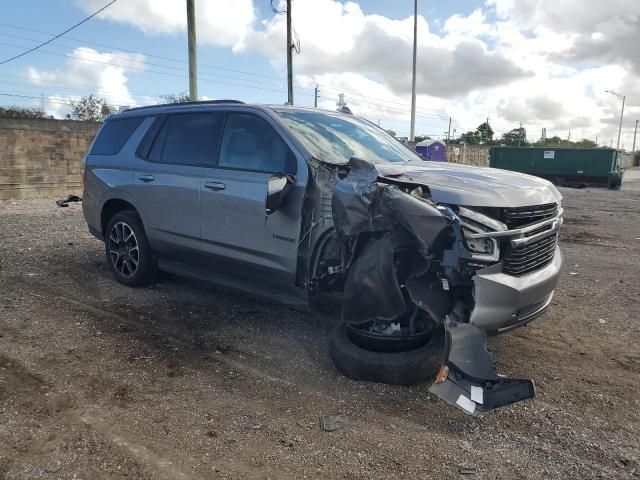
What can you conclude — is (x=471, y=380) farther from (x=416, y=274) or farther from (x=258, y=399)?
(x=258, y=399)

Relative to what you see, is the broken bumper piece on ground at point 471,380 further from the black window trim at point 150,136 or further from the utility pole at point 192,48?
the utility pole at point 192,48

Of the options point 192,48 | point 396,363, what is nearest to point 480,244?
point 396,363

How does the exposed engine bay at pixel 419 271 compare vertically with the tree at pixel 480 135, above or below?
below

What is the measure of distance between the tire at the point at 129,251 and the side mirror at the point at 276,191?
2179mm

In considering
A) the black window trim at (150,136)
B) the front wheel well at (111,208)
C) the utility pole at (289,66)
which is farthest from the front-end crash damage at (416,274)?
the utility pole at (289,66)

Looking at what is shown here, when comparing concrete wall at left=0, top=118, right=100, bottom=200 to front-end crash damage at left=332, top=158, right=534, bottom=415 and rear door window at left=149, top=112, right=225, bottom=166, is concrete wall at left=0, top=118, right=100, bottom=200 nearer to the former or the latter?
rear door window at left=149, top=112, right=225, bottom=166

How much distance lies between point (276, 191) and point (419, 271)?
126cm

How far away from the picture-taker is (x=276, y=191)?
13.0ft

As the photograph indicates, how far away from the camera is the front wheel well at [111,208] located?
5.86 m

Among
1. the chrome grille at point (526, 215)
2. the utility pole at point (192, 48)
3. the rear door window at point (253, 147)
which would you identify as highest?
the utility pole at point (192, 48)

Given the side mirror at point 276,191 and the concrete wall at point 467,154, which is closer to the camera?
the side mirror at point 276,191

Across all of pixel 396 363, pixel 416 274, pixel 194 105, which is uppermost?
pixel 194 105

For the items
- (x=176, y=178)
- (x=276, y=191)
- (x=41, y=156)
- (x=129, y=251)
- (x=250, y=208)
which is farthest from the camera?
(x=41, y=156)

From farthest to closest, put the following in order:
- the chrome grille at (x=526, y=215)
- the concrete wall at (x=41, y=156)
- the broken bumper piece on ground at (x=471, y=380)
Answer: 1. the concrete wall at (x=41, y=156)
2. the chrome grille at (x=526, y=215)
3. the broken bumper piece on ground at (x=471, y=380)
